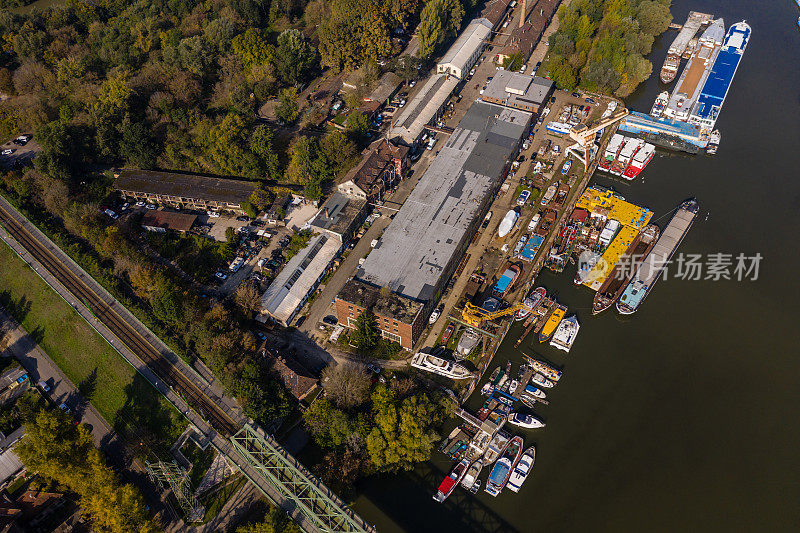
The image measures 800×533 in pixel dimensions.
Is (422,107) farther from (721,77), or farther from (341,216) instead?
(721,77)

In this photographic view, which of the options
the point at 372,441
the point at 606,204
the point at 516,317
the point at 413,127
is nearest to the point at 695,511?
the point at 516,317

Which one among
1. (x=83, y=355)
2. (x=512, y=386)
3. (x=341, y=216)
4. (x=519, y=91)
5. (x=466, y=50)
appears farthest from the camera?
(x=466, y=50)

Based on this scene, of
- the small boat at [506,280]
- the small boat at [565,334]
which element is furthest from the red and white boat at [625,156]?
the small boat at [565,334]

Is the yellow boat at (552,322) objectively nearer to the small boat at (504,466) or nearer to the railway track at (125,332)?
the small boat at (504,466)

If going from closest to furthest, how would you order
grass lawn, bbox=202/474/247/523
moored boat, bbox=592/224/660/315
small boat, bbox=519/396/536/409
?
grass lawn, bbox=202/474/247/523 < small boat, bbox=519/396/536/409 < moored boat, bbox=592/224/660/315

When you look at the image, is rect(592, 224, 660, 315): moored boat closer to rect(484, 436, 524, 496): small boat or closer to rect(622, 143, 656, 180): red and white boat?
rect(622, 143, 656, 180): red and white boat

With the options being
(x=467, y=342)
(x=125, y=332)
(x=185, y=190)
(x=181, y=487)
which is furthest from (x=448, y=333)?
(x=185, y=190)

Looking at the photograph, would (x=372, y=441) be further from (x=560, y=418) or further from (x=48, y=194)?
(x=48, y=194)

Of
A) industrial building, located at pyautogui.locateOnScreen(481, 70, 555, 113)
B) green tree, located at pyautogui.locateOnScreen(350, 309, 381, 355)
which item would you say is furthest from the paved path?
industrial building, located at pyautogui.locateOnScreen(481, 70, 555, 113)
